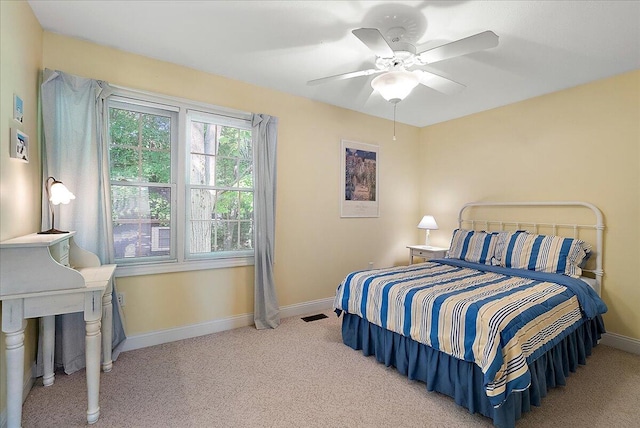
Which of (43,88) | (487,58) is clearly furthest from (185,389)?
(487,58)

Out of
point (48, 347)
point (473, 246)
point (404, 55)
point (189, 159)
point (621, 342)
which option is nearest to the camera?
point (48, 347)

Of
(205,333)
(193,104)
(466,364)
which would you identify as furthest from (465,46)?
(205,333)

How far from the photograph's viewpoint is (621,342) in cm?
285

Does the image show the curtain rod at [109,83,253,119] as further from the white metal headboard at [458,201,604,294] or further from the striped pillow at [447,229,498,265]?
the white metal headboard at [458,201,604,294]

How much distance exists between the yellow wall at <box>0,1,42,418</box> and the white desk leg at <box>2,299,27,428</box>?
0.16 meters

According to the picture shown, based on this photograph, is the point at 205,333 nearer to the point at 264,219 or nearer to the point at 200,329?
the point at 200,329

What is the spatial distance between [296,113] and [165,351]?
275 centimetres

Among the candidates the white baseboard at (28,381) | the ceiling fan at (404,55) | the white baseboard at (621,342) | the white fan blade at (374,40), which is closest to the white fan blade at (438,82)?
the ceiling fan at (404,55)

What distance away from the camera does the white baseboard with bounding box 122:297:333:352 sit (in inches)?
106

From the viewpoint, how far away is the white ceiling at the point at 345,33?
2.03m

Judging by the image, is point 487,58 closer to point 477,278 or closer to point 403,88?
point 403,88

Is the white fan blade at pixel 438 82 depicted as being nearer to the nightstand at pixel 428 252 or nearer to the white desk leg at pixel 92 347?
the nightstand at pixel 428 252

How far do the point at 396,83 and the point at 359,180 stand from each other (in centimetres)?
213

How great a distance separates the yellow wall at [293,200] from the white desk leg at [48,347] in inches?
20.8
